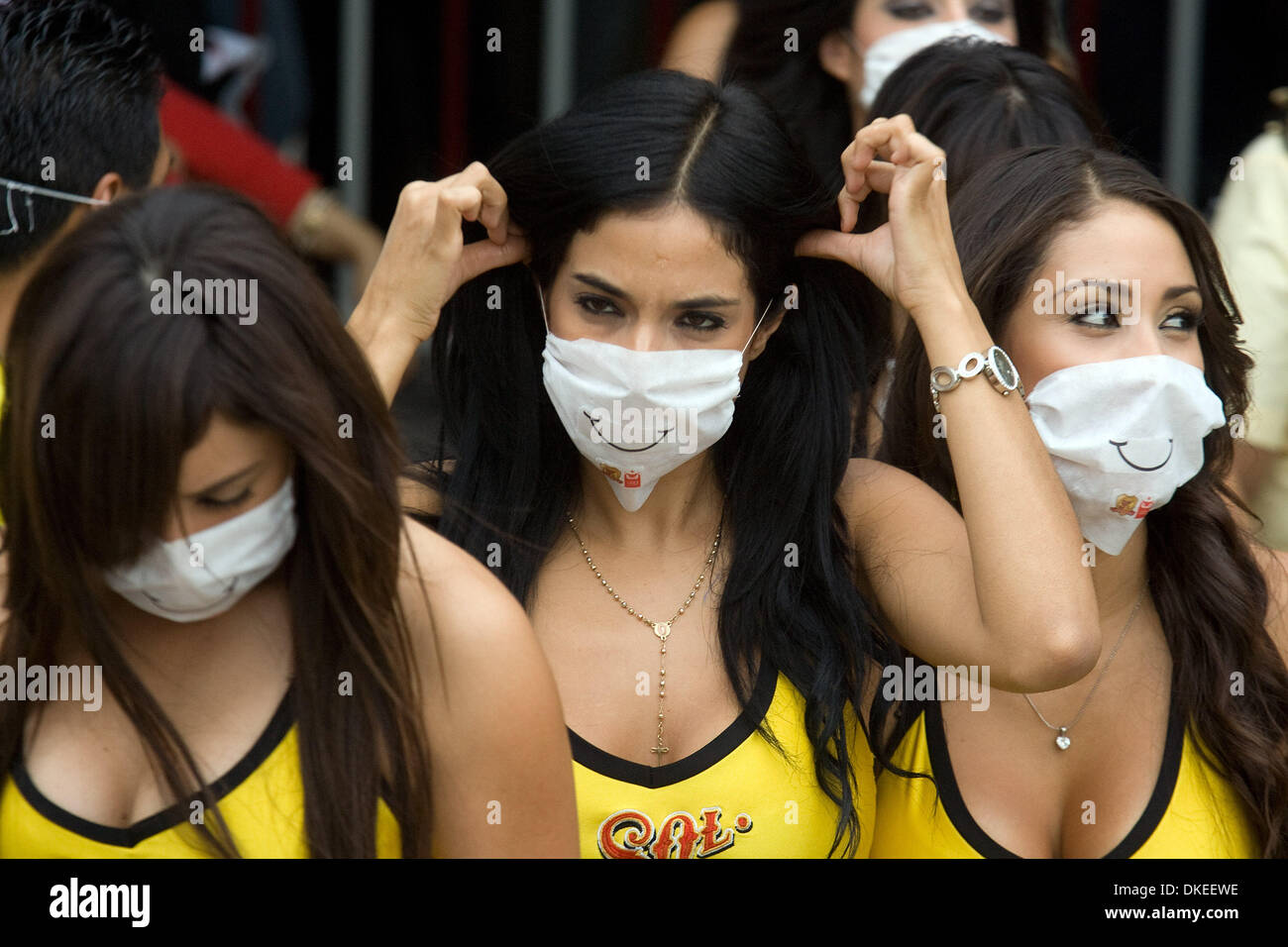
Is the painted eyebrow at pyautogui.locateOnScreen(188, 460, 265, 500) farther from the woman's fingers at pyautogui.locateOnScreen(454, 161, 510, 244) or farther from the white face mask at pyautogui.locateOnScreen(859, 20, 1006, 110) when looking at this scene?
the white face mask at pyautogui.locateOnScreen(859, 20, 1006, 110)

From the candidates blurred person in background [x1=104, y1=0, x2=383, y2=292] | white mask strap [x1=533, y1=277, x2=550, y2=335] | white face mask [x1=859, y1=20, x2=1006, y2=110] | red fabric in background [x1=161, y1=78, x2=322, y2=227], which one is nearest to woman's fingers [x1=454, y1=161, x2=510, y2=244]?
white mask strap [x1=533, y1=277, x2=550, y2=335]

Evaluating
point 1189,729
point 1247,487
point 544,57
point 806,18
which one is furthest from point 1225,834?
point 544,57

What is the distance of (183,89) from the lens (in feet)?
16.2

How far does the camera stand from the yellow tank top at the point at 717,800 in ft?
7.64

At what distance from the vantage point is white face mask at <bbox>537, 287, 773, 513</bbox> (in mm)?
2432

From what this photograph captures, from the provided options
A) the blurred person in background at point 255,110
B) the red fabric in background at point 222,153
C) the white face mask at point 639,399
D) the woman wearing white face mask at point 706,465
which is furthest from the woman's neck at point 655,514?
the red fabric in background at point 222,153

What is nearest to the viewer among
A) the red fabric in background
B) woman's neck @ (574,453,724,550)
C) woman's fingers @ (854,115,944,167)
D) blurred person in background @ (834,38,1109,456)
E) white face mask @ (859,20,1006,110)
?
woman's fingers @ (854,115,944,167)

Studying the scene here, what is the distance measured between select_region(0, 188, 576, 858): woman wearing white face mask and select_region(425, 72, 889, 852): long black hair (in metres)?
0.49

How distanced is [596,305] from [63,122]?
3.40 ft

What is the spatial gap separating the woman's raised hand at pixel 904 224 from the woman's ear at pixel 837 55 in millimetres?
1583

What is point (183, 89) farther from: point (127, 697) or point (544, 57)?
point (127, 697)

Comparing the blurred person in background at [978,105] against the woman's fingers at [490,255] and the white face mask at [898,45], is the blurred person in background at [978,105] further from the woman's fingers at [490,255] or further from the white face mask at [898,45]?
the woman's fingers at [490,255]

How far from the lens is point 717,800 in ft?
7.73

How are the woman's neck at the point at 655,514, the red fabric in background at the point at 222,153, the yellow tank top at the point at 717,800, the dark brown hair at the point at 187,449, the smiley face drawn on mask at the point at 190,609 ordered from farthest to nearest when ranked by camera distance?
1. the red fabric in background at the point at 222,153
2. the woman's neck at the point at 655,514
3. the yellow tank top at the point at 717,800
4. the smiley face drawn on mask at the point at 190,609
5. the dark brown hair at the point at 187,449
